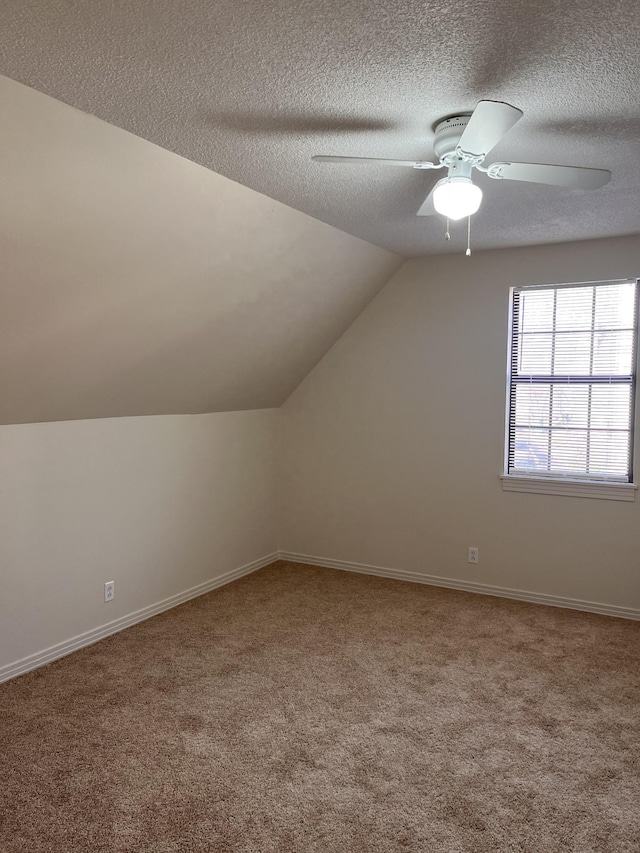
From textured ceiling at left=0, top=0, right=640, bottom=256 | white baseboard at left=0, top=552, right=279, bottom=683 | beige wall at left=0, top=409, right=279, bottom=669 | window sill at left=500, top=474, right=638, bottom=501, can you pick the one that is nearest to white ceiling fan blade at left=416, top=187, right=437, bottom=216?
textured ceiling at left=0, top=0, right=640, bottom=256

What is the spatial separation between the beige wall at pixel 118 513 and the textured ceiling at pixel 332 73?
66.1 inches

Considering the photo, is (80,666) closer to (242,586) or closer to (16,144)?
(242,586)

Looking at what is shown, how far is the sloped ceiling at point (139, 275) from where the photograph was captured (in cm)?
228

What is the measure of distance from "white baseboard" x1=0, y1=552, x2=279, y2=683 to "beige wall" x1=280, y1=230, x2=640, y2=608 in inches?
28.4

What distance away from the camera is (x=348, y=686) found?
318 centimetres

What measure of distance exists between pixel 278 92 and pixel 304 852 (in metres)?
2.35

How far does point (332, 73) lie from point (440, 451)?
309 cm

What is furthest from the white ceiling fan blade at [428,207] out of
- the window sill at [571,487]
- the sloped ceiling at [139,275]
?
the window sill at [571,487]

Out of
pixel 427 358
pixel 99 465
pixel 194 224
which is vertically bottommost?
pixel 99 465

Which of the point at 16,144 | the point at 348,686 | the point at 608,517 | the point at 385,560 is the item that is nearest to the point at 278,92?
the point at 16,144

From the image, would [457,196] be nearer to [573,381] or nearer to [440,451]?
[573,381]

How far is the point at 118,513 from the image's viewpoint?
12.5ft

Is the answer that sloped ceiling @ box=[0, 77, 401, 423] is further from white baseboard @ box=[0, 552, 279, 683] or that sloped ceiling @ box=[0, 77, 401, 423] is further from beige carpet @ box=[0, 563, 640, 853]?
beige carpet @ box=[0, 563, 640, 853]

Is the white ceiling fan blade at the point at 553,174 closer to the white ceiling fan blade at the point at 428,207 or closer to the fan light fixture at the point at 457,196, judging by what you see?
the fan light fixture at the point at 457,196
